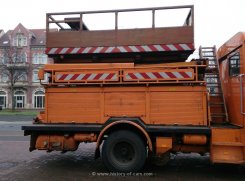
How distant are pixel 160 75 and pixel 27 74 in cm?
5172

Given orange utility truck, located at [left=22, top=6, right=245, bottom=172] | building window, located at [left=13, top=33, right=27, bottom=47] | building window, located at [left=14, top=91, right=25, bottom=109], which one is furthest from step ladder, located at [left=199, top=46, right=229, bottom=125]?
building window, located at [left=13, top=33, right=27, bottom=47]

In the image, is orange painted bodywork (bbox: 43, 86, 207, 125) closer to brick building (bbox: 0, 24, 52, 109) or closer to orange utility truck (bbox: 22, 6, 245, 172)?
orange utility truck (bbox: 22, 6, 245, 172)

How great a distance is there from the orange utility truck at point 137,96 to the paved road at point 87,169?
1.27 feet

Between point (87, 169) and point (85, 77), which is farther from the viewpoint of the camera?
point (87, 169)

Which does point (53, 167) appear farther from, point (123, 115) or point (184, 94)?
point (184, 94)

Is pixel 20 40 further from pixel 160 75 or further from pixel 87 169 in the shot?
pixel 160 75

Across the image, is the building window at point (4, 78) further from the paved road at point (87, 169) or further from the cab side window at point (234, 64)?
the cab side window at point (234, 64)

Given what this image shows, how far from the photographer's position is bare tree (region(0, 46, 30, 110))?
150 feet

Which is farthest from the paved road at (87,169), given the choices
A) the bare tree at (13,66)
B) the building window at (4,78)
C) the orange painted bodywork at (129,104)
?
the building window at (4,78)

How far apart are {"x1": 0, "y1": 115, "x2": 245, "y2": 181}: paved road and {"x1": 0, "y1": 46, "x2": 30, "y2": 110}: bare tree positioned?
36.8 m

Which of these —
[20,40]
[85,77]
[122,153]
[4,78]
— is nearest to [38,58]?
[20,40]

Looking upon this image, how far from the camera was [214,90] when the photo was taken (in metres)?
7.75

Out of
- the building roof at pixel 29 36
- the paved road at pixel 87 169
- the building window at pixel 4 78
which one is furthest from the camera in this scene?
the building roof at pixel 29 36

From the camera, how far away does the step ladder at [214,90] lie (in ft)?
24.2
